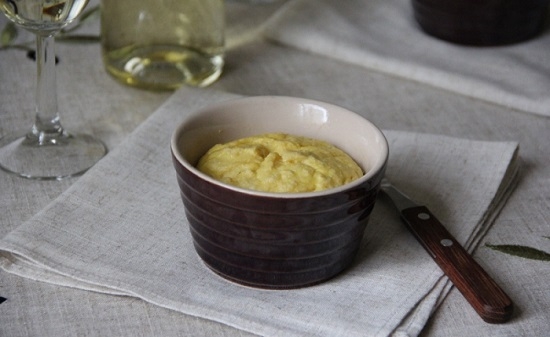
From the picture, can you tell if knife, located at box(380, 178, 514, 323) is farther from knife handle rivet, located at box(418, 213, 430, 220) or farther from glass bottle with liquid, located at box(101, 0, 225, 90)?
glass bottle with liquid, located at box(101, 0, 225, 90)

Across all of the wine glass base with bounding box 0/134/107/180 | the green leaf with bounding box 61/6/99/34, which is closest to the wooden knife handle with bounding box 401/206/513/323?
the wine glass base with bounding box 0/134/107/180

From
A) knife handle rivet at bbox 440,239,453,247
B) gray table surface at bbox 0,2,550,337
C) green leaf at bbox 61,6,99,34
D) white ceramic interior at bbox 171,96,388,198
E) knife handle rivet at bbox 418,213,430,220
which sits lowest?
green leaf at bbox 61,6,99,34

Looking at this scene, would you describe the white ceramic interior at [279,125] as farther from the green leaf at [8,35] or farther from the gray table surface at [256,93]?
the green leaf at [8,35]

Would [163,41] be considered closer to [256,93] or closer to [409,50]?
[256,93]

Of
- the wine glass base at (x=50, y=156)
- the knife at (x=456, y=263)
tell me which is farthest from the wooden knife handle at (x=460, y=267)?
the wine glass base at (x=50, y=156)

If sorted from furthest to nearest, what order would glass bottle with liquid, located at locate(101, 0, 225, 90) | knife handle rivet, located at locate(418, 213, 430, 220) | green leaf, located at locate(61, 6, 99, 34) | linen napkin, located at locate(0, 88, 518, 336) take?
green leaf, located at locate(61, 6, 99, 34), glass bottle with liquid, located at locate(101, 0, 225, 90), knife handle rivet, located at locate(418, 213, 430, 220), linen napkin, located at locate(0, 88, 518, 336)

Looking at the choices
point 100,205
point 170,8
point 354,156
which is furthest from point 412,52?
point 100,205
